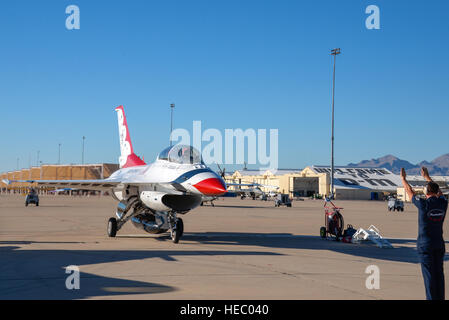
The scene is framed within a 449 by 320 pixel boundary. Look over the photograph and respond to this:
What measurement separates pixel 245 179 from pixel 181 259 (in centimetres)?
12518

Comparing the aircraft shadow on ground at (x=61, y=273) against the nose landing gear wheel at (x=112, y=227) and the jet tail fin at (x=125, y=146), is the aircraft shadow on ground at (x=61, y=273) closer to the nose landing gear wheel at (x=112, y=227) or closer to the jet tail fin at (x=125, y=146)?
the nose landing gear wheel at (x=112, y=227)

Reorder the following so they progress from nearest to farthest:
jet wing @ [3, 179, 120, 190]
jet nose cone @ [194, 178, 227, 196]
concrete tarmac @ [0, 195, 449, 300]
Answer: concrete tarmac @ [0, 195, 449, 300] < jet nose cone @ [194, 178, 227, 196] < jet wing @ [3, 179, 120, 190]

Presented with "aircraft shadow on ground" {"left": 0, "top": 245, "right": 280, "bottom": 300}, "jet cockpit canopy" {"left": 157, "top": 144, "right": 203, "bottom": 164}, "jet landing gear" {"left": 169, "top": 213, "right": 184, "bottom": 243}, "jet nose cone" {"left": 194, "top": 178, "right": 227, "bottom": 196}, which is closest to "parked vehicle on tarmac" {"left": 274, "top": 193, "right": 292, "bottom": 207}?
"jet cockpit canopy" {"left": 157, "top": 144, "right": 203, "bottom": 164}

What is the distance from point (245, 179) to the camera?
138125mm

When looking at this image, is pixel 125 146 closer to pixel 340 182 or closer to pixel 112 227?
pixel 112 227

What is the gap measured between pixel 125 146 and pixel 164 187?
27.3 feet

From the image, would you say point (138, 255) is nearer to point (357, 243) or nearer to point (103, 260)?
point (103, 260)

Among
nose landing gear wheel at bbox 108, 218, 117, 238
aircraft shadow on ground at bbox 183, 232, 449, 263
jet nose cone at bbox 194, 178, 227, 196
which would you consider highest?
jet nose cone at bbox 194, 178, 227, 196

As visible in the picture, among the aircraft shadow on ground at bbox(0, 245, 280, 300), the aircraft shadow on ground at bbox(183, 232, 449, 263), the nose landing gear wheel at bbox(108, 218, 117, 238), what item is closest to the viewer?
the aircraft shadow on ground at bbox(0, 245, 280, 300)

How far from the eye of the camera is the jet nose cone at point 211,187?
15.4m

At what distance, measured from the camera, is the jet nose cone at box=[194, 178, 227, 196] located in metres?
15.4

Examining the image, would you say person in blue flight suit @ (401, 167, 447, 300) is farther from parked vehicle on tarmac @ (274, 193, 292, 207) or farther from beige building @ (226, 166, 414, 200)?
beige building @ (226, 166, 414, 200)

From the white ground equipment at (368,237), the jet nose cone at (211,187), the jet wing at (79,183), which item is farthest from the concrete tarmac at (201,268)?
the jet wing at (79,183)
